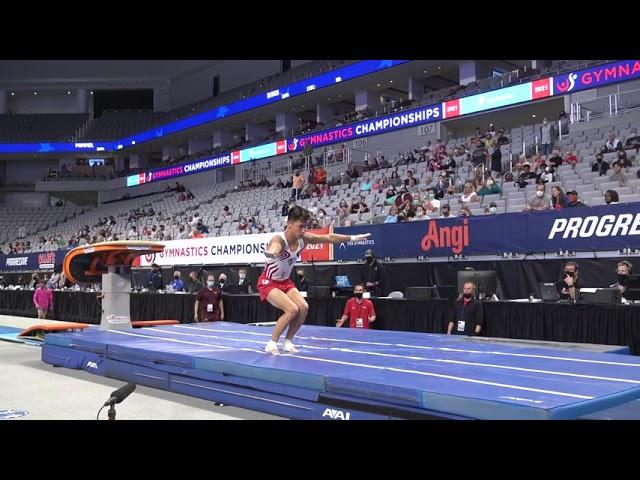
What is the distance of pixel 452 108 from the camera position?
2230 cm

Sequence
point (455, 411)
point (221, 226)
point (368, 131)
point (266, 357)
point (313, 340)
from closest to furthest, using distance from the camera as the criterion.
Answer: point (455, 411), point (266, 357), point (313, 340), point (221, 226), point (368, 131)

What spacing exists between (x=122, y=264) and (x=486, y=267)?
690cm

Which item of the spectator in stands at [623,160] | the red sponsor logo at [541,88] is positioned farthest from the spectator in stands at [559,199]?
the red sponsor logo at [541,88]

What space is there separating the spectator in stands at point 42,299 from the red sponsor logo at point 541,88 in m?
17.7

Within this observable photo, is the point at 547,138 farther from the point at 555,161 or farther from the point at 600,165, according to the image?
the point at 600,165

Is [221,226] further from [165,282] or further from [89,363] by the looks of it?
[89,363]

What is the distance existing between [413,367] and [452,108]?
18.4 meters

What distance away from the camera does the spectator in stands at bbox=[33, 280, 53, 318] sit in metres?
19.5

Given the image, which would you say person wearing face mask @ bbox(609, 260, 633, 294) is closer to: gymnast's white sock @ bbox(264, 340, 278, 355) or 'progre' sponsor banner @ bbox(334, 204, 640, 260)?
'progre' sponsor banner @ bbox(334, 204, 640, 260)

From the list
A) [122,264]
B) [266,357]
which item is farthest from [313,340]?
[122,264]

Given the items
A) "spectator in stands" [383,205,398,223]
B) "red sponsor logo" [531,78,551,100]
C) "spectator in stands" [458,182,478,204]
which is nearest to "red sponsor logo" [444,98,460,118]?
"red sponsor logo" [531,78,551,100]

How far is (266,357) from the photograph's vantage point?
20.7ft

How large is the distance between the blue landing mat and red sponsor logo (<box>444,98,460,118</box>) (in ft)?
50.3

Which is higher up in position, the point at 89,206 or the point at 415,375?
the point at 89,206
